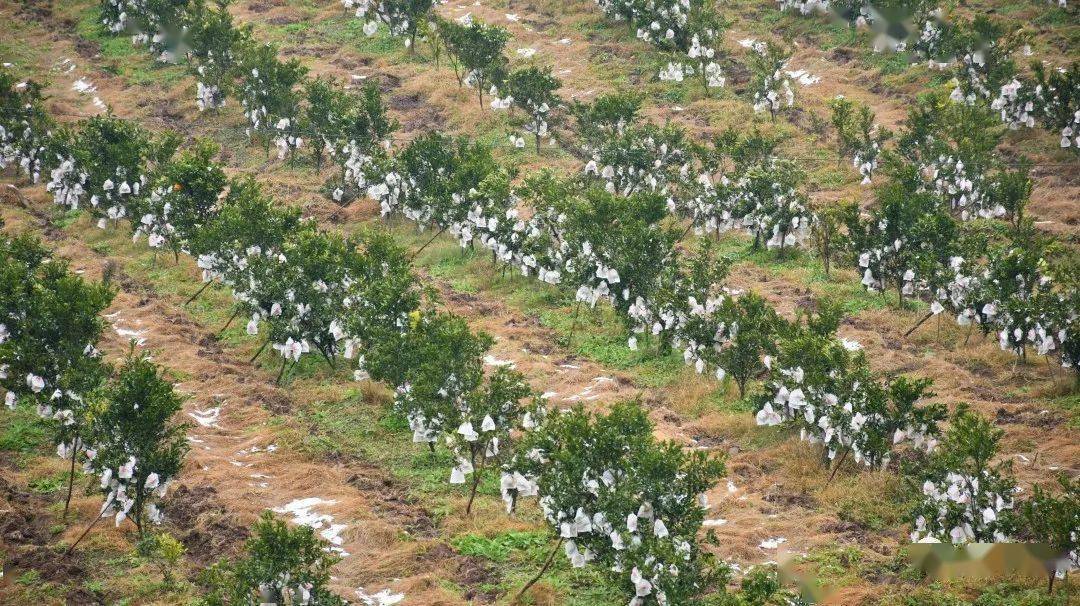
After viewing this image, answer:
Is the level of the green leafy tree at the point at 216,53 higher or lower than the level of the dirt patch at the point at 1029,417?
higher

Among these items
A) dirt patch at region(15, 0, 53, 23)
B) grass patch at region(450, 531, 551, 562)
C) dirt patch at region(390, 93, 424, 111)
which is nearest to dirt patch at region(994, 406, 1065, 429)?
grass patch at region(450, 531, 551, 562)

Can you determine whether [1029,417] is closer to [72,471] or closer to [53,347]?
[72,471]

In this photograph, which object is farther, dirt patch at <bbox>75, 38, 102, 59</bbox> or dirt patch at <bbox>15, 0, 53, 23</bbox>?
dirt patch at <bbox>15, 0, 53, 23</bbox>

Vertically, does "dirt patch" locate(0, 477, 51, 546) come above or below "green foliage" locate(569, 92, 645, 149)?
below

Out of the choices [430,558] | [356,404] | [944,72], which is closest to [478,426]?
[430,558]

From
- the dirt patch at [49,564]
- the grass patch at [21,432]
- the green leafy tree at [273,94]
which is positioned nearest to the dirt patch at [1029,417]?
the dirt patch at [49,564]

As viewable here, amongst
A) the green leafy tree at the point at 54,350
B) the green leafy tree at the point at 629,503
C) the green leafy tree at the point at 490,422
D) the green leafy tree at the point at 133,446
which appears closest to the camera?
the green leafy tree at the point at 629,503

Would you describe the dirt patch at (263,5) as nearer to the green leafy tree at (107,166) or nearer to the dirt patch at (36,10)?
the dirt patch at (36,10)

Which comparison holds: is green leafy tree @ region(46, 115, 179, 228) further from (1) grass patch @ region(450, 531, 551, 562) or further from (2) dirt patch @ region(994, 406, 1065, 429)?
(2) dirt patch @ region(994, 406, 1065, 429)

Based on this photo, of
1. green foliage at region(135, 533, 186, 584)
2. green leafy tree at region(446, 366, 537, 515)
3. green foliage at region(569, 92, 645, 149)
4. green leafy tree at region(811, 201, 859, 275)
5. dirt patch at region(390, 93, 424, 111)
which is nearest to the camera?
green foliage at region(135, 533, 186, 584)
